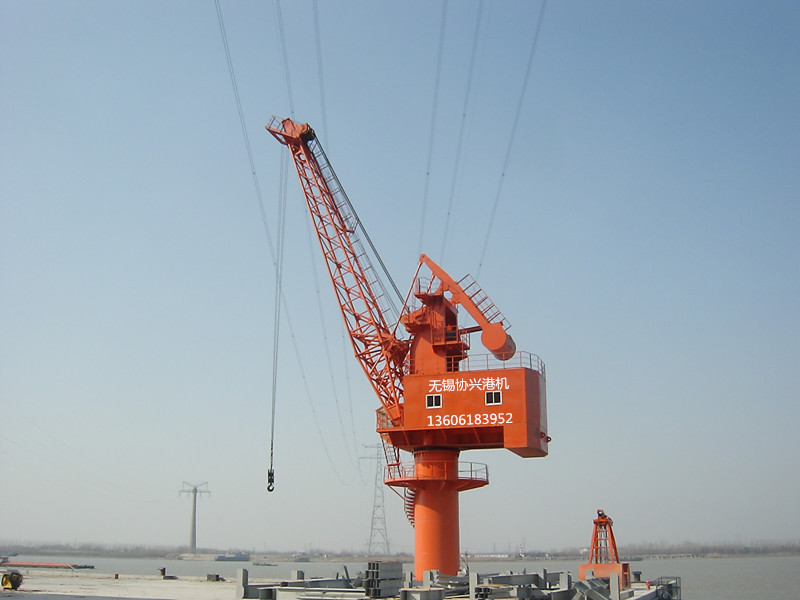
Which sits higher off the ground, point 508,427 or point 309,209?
point 309,209

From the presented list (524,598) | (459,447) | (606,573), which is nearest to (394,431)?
(459,447)

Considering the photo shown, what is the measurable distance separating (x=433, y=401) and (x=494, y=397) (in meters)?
3.68

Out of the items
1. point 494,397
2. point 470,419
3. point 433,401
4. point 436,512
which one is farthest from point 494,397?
point 436,512

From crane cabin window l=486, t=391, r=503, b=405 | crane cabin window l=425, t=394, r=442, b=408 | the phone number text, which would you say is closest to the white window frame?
crane cabin window l=486, t=391, r=503, b=405

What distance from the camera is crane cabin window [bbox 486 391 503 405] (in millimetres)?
42219

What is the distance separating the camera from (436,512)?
45.0m

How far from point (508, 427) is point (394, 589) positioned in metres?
11.7

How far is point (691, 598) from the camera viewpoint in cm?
8381

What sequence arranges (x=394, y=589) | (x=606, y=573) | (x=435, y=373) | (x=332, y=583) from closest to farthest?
(x=394, y=589)
(x=332, y=583)
(x=435, y=373)
(x=606, y=573)

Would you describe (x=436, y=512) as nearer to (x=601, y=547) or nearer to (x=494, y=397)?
(x=494, y=397)

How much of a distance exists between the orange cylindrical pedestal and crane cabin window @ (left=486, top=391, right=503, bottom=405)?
513cm

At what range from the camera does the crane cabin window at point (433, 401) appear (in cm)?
4356

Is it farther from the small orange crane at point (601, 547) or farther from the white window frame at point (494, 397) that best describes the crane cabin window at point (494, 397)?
the small orange crane at point (601, 547)

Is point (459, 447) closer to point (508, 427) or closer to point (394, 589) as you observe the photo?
point (508, 427)
